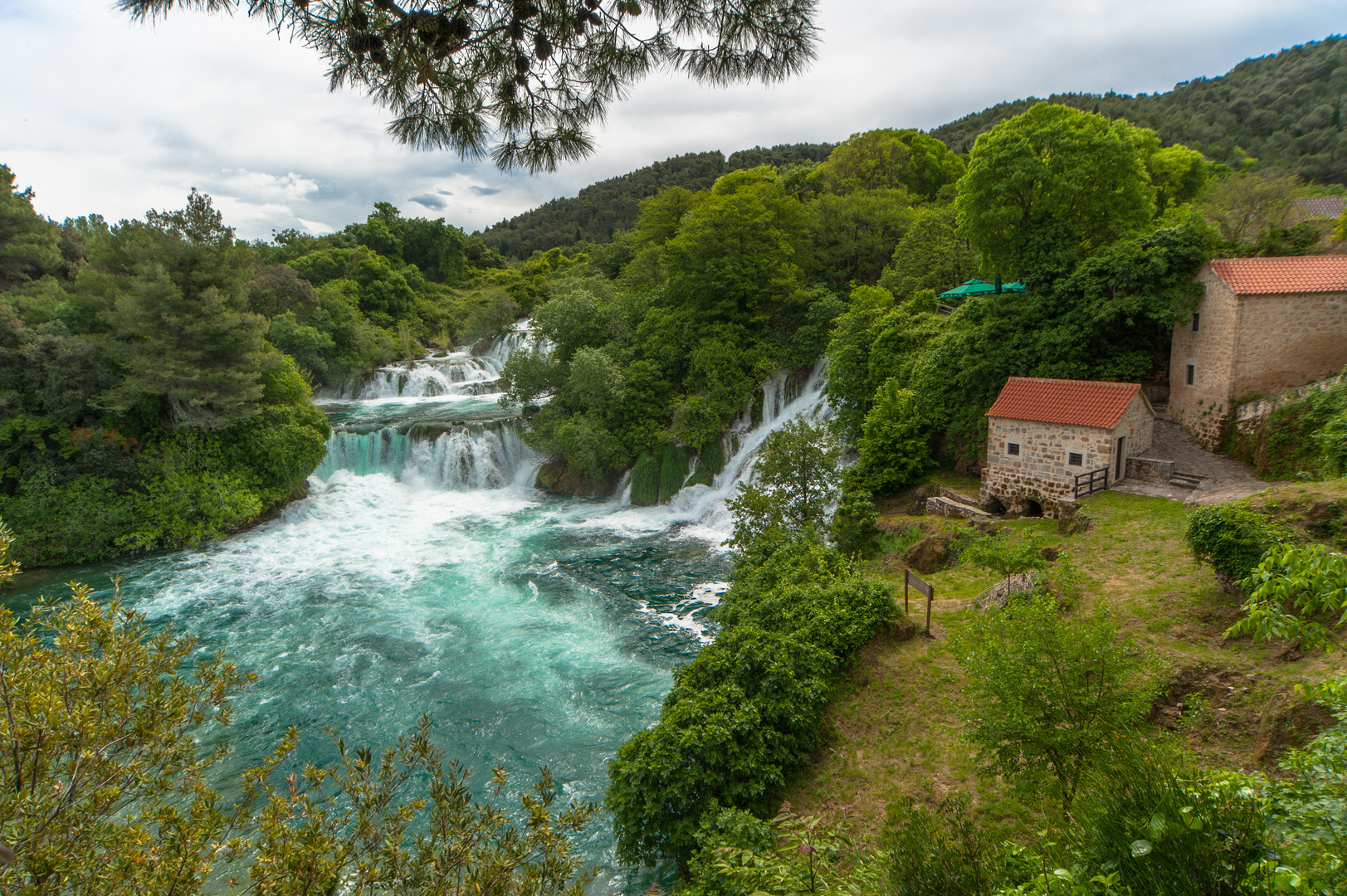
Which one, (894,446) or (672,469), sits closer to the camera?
(894,446)

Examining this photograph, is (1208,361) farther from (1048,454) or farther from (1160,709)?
(1160,709)

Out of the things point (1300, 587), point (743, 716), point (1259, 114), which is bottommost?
point (743, 716)

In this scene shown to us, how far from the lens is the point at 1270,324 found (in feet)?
46.6


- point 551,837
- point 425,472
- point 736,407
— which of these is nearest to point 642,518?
point 736,407

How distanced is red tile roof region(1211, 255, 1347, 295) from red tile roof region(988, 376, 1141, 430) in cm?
312

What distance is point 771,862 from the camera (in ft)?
17.1

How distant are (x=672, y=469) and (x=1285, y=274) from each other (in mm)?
17658

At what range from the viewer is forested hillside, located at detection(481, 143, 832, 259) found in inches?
2975

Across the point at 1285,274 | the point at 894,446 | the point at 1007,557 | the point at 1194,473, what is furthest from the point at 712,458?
the point at 1285,274

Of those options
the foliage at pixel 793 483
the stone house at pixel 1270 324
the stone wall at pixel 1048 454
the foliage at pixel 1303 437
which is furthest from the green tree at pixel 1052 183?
the foliage at pixel 793 483

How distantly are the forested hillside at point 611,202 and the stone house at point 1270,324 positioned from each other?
2437 inches

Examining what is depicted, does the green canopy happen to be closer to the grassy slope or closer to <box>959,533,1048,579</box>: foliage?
the grassy slope

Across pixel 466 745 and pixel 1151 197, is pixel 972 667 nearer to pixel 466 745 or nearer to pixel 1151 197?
pixel 466 745

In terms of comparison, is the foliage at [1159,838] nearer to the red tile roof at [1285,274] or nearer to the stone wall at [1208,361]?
the stone wall at [1208,361]
